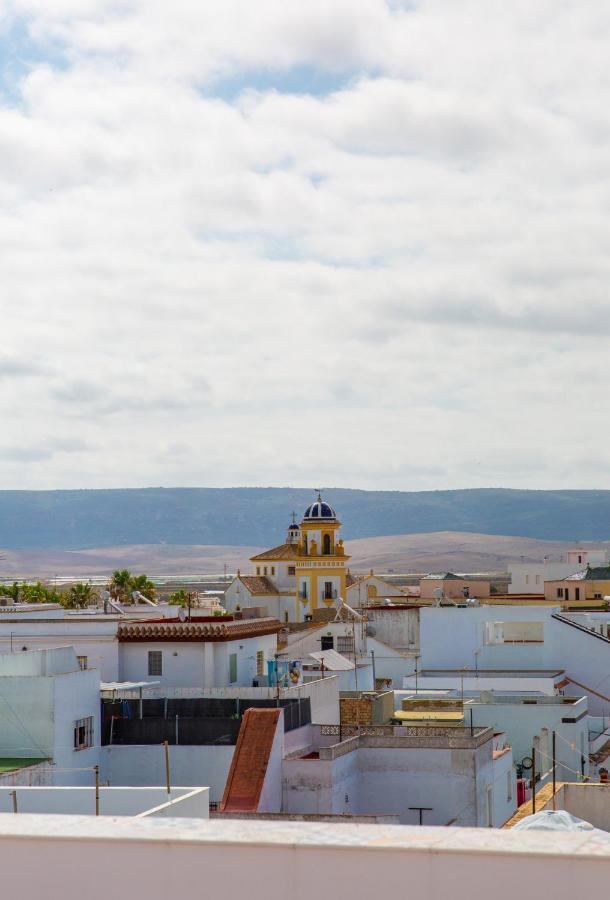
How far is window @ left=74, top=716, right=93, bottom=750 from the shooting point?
90.8 feet

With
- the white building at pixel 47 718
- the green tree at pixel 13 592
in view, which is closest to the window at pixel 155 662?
the white building at pixel 47 718

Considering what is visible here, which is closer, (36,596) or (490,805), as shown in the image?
(490,805)

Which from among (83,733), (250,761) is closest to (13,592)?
(83,733)

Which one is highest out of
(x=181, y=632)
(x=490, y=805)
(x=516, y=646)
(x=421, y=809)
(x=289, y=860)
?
(x=289, y=860)

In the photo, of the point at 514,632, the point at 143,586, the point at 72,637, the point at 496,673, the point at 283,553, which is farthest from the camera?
the point at 283,553

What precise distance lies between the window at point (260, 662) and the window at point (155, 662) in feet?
11.8

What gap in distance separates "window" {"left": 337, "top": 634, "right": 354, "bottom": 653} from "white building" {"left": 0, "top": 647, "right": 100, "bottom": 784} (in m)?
30.3

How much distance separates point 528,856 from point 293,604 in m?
101

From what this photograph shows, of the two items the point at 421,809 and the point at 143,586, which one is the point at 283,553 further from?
the point at 421,809

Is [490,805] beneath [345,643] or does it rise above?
beneath

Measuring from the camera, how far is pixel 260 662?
125 ft

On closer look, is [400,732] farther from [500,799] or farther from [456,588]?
[456,588]

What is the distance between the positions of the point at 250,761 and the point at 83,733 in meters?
4.62

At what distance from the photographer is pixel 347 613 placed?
7206 centimetres
